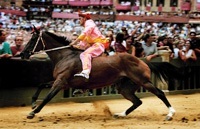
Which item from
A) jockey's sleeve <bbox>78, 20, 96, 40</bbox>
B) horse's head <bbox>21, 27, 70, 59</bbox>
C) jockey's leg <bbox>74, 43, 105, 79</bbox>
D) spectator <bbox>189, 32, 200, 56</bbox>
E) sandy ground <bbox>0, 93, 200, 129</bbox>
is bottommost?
sandy ground <bbox>0, 93, 200, 129</bbox>

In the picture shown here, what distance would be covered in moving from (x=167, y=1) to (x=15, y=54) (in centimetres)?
6618

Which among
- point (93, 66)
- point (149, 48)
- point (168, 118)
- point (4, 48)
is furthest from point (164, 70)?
point (4, 48)

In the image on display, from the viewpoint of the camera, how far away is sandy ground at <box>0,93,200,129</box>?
328 inches

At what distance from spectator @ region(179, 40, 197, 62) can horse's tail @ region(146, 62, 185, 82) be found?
6.97 ft

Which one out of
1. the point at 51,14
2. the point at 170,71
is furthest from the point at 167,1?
the point at 170,71

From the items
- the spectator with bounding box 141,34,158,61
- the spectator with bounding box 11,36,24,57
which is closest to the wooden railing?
the spectator with bounding box 11,36,24,57

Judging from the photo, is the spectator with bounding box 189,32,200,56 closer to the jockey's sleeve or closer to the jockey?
the jockey

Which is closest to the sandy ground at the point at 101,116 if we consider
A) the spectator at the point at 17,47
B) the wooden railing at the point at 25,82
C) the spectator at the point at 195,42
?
the wooden railing at the point at 25,82

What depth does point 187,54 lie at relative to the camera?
13.7 m

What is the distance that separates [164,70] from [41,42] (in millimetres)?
3282

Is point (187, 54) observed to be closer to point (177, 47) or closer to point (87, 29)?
point (177, 47)

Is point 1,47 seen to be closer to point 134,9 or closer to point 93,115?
point 93,115

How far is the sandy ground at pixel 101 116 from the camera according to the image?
8320mm

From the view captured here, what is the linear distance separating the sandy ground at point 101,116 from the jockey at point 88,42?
1.01 meters
